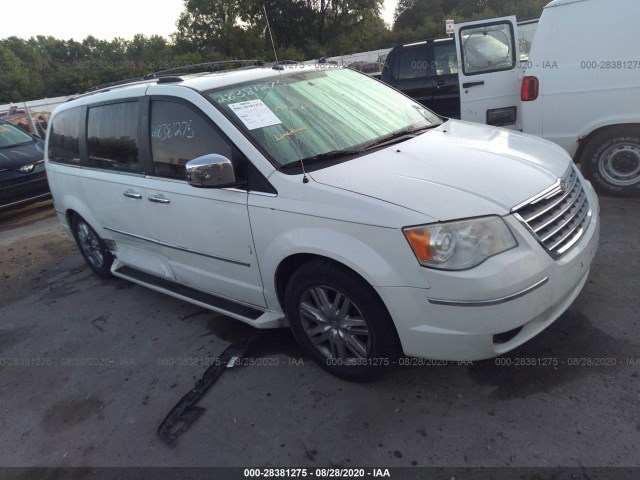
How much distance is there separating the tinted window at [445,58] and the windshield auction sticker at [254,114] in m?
5.82

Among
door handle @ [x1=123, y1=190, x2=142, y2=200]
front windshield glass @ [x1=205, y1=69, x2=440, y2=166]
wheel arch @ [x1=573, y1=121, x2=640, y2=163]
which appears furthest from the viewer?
wheel arch @ [x1=573, y1=121, x2=640, y2=163]

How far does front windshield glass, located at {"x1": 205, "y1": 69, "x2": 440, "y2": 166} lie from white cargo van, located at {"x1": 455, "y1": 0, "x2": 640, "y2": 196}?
6.60ft

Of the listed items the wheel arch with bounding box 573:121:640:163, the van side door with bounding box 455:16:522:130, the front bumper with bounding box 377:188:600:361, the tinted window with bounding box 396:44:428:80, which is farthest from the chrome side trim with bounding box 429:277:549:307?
the tinted window with bounding box 396:44:428:80

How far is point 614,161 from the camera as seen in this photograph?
16.3ft

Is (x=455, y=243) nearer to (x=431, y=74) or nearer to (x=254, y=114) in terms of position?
(x=254, y=114)

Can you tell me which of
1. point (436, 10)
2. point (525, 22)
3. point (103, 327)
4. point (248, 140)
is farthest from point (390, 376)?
point (436, 10)

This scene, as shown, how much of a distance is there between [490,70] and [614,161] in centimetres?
204

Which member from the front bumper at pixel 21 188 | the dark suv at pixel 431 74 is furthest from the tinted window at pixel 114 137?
the dark suv at pixel 431 74

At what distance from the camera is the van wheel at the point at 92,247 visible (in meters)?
4.66

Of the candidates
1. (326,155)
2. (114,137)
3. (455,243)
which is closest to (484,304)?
(455,243)

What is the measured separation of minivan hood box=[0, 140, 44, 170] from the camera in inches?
Answer: 325

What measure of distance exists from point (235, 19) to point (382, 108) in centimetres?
3667

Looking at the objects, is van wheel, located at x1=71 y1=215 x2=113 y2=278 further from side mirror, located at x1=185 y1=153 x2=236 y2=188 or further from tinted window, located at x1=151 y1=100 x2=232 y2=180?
side mirror, located at x1=185 y1=153 x2=236 y2=188

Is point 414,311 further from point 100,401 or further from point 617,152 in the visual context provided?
point 617,152
